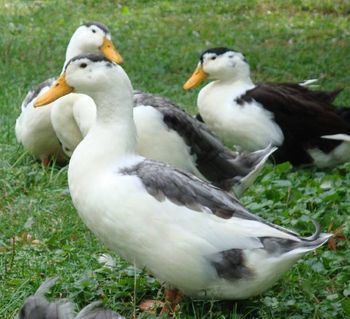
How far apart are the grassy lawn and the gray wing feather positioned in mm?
331

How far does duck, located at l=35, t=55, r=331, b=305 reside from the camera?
14.8 feet

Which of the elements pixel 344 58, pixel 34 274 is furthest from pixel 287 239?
pixel 344 58

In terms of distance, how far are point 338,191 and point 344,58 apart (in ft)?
18.8

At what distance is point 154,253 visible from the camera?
453cm

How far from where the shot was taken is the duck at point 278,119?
24.8 feet

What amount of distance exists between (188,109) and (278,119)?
2.06 m

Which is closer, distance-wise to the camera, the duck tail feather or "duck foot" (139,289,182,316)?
"duck foot" (139,289,182,316)

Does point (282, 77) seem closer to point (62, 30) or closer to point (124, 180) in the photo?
point (62, 30)

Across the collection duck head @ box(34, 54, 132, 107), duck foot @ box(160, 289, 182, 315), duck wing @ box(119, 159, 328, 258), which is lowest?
duck foot @ box(160, 289, 182, 315)

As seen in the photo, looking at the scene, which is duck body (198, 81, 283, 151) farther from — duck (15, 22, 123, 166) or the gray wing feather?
the gray wing feather

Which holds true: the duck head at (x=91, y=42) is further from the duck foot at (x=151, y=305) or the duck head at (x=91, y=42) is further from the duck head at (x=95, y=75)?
the duck foot at (x=151, y=305)

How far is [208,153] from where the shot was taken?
6.35 meters

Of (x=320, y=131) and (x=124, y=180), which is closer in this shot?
(x=124, y=180)

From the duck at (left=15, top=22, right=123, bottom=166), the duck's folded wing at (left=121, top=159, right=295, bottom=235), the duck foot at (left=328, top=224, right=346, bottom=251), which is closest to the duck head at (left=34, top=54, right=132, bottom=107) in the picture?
the duck's folded wing at (left=121, top=159, right=295, bottom=235)
